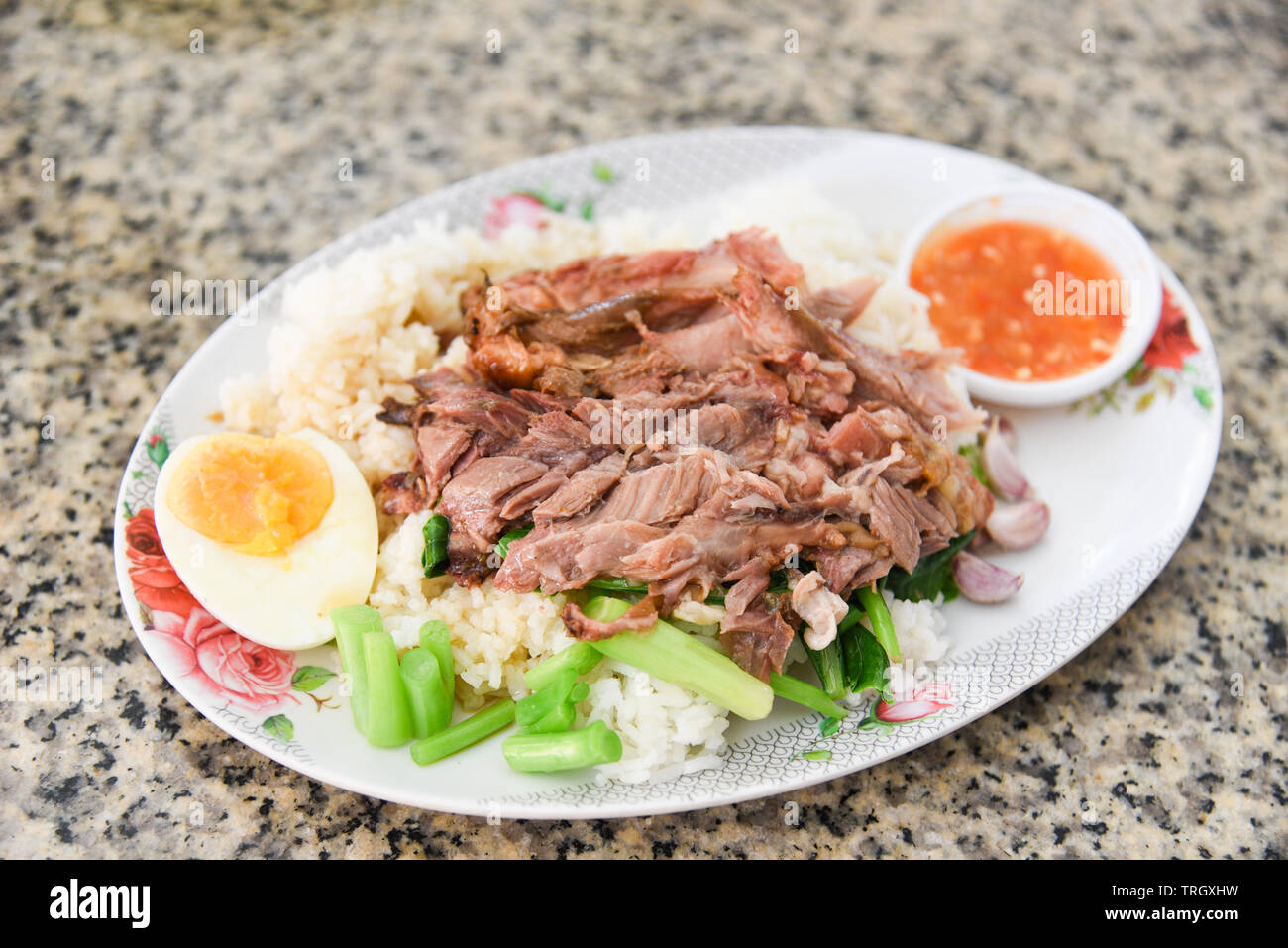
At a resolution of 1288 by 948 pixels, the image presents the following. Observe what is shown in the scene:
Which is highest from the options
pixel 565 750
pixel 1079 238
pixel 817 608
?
pixel 1079 238

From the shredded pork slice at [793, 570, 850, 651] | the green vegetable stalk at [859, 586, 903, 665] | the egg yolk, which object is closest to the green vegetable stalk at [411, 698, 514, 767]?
the egg yolk

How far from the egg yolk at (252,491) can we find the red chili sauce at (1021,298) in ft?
8.82

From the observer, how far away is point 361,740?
3074 millimetres

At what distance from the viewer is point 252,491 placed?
130 inches

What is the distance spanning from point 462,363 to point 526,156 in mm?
2072

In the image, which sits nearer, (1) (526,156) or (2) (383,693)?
(2) (383,693)

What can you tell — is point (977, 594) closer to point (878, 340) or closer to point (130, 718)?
point (878, 340)

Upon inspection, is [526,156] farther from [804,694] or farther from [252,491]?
[804,694]

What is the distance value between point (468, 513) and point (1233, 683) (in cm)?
292

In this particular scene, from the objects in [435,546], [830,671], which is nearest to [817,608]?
[830,671]

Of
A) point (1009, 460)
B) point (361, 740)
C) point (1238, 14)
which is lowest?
point (361, 740)

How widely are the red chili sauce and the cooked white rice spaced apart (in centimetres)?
22

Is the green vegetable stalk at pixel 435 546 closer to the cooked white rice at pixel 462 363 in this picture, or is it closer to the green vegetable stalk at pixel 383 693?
the cooked white rice at pixel 462 363
